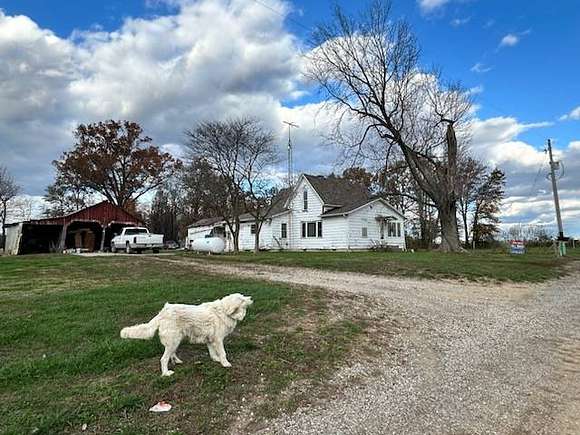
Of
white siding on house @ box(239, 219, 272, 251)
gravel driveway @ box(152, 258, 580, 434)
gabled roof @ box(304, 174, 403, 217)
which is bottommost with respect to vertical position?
gravel driveway @ box(152, 258, 580, 434)

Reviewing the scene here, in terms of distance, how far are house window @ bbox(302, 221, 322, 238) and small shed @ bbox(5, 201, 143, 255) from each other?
14918 mm

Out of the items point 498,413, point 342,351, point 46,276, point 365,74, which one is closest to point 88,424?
point 342,351

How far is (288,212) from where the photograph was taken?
3791cm

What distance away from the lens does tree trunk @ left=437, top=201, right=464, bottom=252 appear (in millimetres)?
27875

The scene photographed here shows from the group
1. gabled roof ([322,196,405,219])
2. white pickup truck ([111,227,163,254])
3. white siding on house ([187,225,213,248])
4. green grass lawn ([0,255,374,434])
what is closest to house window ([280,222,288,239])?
gabled roof ([322,196,405,219])

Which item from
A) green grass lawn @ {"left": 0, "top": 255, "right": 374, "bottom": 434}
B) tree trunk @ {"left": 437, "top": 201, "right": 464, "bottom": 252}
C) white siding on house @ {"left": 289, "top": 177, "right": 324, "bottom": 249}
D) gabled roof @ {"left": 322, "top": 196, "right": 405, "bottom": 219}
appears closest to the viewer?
green grass lawn @ {"left": 0, "top": 255, "right": 374, "bottom": 434}

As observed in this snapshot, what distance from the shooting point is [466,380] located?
5.49m

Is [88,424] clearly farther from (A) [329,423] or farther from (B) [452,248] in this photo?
(B) [452,248]

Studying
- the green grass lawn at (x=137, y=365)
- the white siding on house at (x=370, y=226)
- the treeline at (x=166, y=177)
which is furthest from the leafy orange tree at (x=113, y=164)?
the green grass lawn at (x=137, y=365)

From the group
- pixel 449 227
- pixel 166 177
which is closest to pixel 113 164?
pixel 166 177

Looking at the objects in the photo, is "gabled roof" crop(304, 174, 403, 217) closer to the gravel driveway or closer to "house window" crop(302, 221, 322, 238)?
"house window" crop(302, 221, 322, 238)

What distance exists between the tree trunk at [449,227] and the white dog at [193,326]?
24.8 metres

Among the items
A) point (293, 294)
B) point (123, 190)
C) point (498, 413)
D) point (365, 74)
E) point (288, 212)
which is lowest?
point (498, 413)

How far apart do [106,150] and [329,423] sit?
49.0 metres
